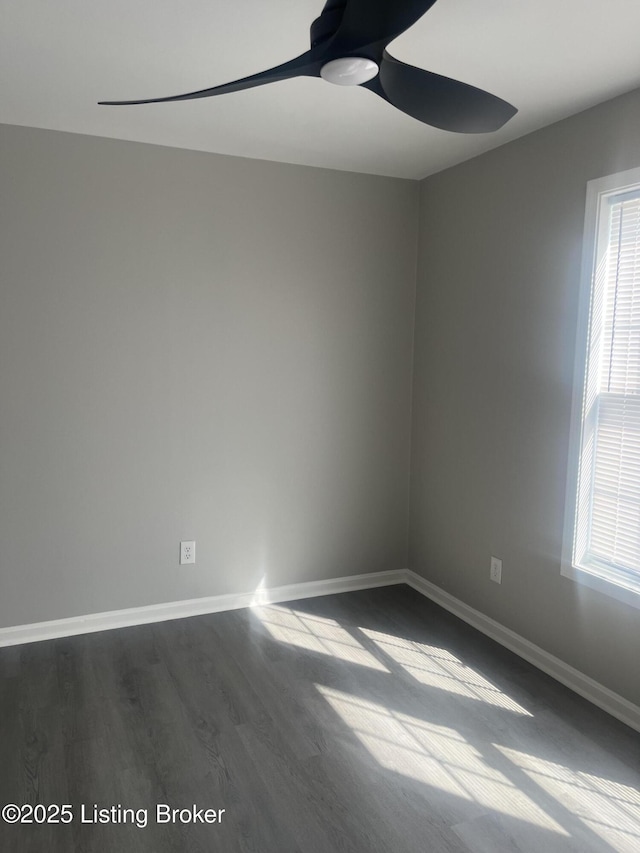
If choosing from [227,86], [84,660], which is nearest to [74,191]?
[227,86]

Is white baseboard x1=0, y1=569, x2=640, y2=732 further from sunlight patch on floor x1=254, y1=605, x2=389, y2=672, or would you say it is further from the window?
the window

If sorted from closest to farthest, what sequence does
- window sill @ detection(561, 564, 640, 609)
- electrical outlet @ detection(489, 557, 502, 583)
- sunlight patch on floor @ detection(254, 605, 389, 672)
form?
window sill @ detection(561, 564, 640, 609), sunlight patch on floor @ detection(254, 605, 389, 672), electrical outlet @ detection(489, 557, 502, 583)

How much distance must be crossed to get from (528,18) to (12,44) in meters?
1.62

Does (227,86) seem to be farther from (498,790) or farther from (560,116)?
(498,790)

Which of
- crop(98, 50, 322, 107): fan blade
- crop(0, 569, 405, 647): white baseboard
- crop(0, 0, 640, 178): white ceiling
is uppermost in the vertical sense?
crop(0, 0, 640, 178): white ceiling

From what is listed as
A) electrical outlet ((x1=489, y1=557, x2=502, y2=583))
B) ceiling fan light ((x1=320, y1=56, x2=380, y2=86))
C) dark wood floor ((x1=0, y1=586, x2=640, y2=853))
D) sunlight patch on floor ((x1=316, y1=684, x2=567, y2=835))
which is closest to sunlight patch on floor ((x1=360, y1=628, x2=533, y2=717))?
dark wood floor ((x1=0, y1=586, x2=640, y2=853))

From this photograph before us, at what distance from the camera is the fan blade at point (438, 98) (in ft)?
5.10

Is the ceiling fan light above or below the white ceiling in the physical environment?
below

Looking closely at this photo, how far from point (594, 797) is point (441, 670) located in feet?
2.78

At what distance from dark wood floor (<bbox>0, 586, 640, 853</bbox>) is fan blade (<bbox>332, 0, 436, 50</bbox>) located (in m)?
2.05

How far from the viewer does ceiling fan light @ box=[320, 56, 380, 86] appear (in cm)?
146

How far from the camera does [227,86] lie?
1649 millimetres

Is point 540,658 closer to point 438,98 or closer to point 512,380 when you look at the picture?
point 512,380

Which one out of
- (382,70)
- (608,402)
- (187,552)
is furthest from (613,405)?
(187,552)
